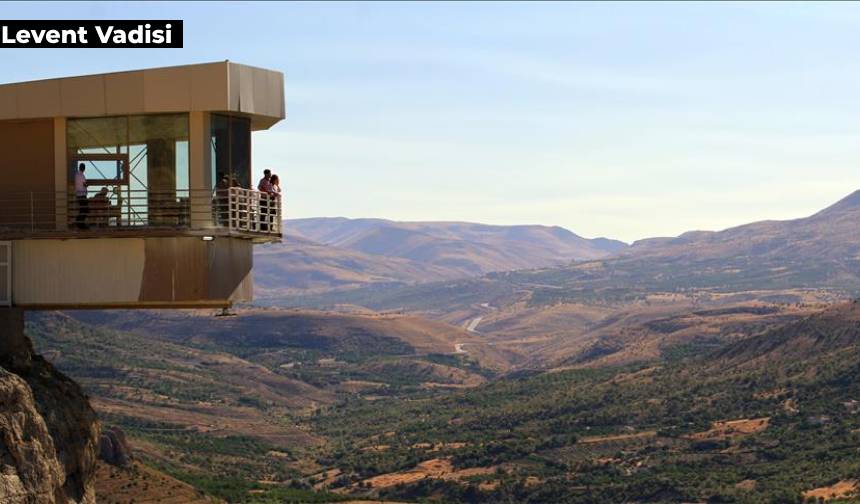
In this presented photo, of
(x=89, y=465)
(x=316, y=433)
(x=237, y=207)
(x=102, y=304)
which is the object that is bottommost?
(x=316, y=433)

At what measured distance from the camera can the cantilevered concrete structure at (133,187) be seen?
24.9 meters

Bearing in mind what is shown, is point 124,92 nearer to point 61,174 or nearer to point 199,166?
point 199,166

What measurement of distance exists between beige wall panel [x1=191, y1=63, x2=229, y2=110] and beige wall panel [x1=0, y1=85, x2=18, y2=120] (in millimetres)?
3229

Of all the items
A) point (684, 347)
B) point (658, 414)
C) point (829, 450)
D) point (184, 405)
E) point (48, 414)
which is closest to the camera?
point (48, 414)

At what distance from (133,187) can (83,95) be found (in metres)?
1.83

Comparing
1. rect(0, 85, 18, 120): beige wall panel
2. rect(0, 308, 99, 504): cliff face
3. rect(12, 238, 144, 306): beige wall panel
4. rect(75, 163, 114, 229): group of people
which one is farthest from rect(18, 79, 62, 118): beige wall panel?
rect(0, 308, 99, 504): cliff face

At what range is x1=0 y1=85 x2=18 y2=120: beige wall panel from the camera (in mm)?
25844

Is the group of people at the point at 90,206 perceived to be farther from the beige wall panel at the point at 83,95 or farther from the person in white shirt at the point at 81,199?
the beige wall panel at the point at 83,95

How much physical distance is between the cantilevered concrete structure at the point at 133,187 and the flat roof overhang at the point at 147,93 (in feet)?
0.05

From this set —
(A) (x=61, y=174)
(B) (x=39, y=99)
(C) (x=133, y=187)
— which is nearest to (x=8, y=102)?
(B) (x=39, y=99)

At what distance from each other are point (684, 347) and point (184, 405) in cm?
7123

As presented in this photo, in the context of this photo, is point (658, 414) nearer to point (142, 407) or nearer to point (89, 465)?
point (142, 407)

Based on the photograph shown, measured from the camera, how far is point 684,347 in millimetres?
194875

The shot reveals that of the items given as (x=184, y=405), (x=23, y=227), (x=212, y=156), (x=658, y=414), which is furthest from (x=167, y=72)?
(x=184, y=405)
